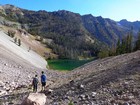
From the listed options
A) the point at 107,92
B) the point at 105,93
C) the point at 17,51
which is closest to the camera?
the point at 105,93

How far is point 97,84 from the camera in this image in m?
32.2

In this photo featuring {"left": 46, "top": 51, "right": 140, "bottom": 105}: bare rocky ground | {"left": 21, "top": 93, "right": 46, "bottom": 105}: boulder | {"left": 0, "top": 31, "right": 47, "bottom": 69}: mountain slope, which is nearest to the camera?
{"left": 21, "top": 93, "right": 46, "bottom": 105}: boulder

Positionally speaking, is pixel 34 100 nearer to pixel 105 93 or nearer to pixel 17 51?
pixel 105 93

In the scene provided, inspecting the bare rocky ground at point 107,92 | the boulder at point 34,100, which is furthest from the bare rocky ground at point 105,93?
the boulder at point 34,100

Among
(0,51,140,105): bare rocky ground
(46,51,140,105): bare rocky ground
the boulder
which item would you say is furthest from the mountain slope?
the boulder

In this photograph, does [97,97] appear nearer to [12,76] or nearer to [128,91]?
[128,91]

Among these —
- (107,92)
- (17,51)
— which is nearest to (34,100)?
(107,92)

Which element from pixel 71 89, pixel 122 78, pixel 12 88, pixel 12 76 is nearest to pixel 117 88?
pixel 122 78

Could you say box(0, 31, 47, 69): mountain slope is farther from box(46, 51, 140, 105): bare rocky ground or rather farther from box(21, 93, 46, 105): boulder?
box(21, 93, 46, 105): boulder

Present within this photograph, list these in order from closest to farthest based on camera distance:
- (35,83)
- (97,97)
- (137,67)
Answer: (97,97), (137,67), (35,83)

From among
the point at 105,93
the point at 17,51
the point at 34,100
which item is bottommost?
the point at 17,51

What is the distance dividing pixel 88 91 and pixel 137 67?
25.7 ft

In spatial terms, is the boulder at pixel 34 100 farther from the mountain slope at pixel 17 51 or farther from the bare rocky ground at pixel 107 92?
the mountain slope at pixel 17 51

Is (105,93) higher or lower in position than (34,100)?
lower
